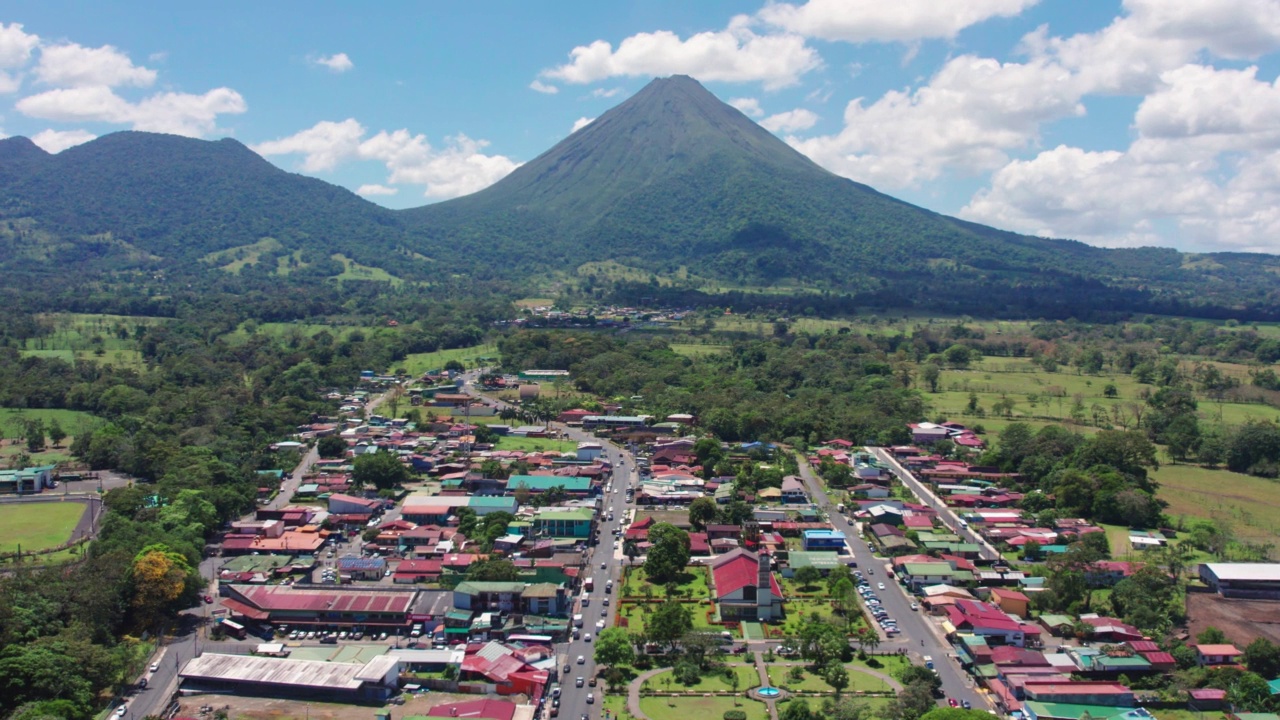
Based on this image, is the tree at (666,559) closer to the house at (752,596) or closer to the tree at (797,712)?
the house at (752,596)

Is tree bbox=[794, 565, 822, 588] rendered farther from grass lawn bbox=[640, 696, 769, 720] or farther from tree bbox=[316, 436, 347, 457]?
tree bbox=[316, 436, 347, 457]

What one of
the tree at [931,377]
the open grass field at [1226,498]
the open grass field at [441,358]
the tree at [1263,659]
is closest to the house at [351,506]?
the tree at [1263,659]

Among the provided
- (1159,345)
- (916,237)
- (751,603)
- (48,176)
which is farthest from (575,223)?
(751,603)

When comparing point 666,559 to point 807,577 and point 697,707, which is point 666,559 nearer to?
point 807,577

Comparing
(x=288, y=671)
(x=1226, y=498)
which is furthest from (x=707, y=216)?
(x=288, y=671)

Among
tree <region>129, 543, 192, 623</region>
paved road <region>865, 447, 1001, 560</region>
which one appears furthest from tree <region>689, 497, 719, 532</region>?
tree <region>129, 543, 192, 623</region>

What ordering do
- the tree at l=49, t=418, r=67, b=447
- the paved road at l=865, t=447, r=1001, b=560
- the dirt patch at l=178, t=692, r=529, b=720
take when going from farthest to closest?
the tree at l=49, t=418, r=67, b=447, the paved road at l=865, t=447, r=1001, b=560, the dirt patch at l=178, t=692, r=529, b=720

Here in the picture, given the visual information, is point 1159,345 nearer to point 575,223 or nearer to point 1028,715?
point 1028,715
